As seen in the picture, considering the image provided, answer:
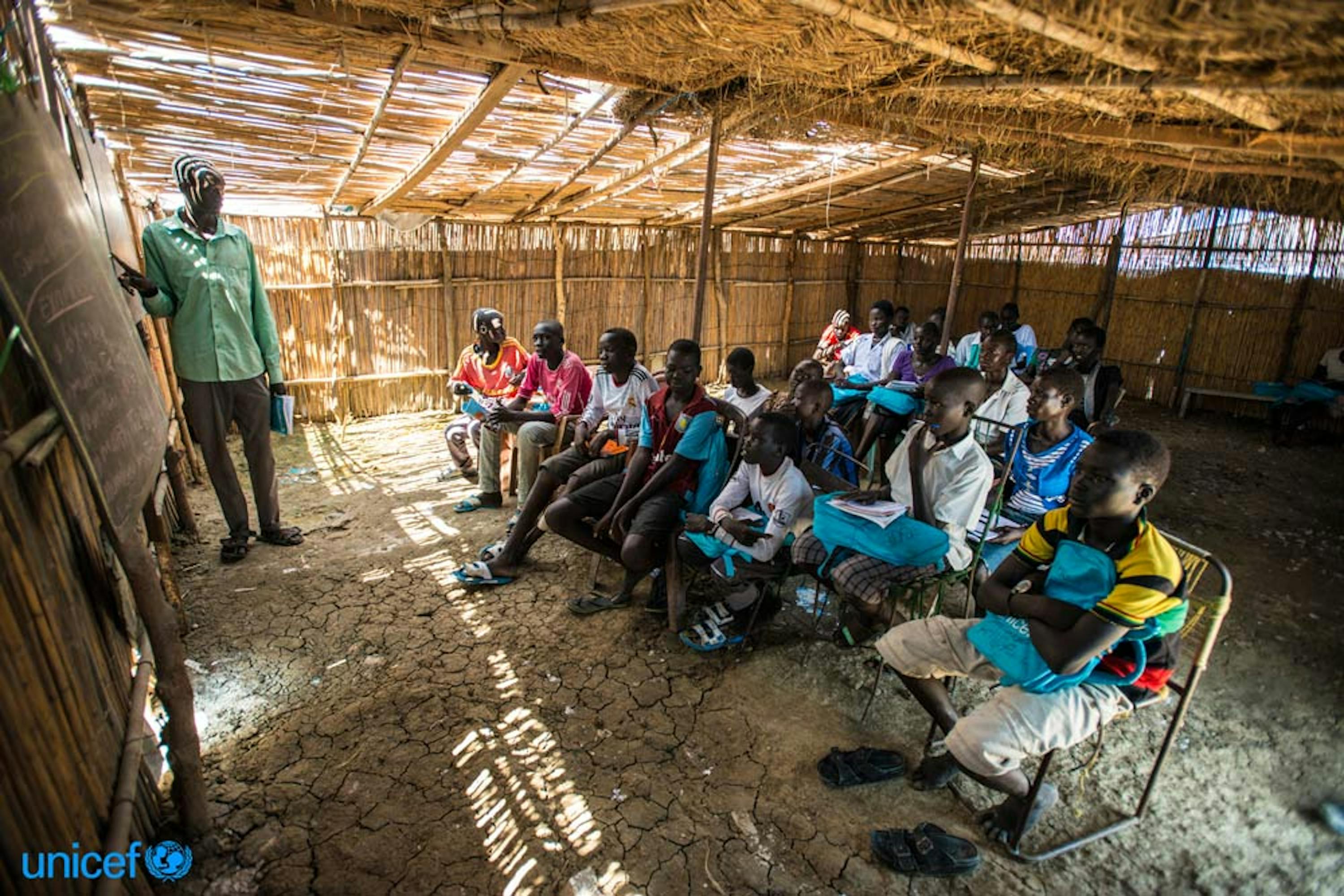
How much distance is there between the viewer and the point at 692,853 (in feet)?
8.02

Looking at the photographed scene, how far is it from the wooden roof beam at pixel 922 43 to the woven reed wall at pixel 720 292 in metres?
5.11

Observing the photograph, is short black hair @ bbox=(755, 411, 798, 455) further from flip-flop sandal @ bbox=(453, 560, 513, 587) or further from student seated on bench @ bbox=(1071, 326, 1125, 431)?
student seated on bench @ bbox=(1071, 326, 1125, 431)

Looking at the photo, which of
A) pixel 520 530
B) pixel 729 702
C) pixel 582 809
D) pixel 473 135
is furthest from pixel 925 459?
pixel 473 135

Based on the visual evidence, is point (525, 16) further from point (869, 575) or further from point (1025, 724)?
point (1025, 724)

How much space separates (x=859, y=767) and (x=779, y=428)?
1.66 m

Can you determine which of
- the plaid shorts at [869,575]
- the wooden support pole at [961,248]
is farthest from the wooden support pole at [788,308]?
the plaid shorts at [869,575]

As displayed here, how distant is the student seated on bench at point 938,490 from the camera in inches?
126

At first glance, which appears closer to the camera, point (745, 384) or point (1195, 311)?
point (745, 384)

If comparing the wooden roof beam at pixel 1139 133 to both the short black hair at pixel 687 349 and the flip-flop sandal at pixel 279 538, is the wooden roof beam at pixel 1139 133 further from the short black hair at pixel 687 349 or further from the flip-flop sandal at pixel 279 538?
the flip-flop sandal at pixel 279 538

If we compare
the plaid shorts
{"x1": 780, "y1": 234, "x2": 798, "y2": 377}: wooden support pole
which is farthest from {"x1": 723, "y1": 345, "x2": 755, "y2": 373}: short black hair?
{"x1": 780, "y1": 234, "x2": 798, "y2": 377}: wooden support pole

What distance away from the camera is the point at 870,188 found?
25.7 feet

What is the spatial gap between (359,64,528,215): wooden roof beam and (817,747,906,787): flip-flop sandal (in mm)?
3786

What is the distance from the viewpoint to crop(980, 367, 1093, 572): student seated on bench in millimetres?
3680

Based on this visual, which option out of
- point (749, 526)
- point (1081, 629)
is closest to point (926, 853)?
point (1081, 629)
